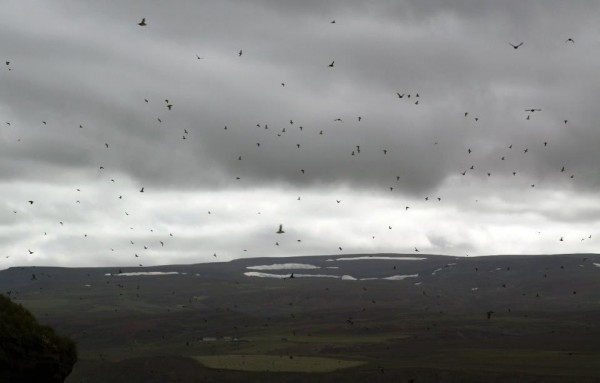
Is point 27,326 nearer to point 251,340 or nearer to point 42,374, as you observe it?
point 42,374

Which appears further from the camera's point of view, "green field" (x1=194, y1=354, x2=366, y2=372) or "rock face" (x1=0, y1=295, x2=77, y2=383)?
"green field" (x1=194, y1=354, x2=366, y2=372)

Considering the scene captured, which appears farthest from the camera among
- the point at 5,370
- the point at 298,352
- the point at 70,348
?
the point at 298,352

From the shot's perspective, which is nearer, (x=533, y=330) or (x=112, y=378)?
(x=112, y=378)

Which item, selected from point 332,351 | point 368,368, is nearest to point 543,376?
point 368,368

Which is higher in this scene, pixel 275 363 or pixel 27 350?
pixel 27 350

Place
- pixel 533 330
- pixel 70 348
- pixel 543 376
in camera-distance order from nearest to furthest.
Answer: pixel 70 348 < pixel 543 376 < pixel 533 330

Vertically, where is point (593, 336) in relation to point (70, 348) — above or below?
below

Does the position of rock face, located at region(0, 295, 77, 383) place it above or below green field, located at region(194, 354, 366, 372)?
above

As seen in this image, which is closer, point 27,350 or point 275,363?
point 27,350
